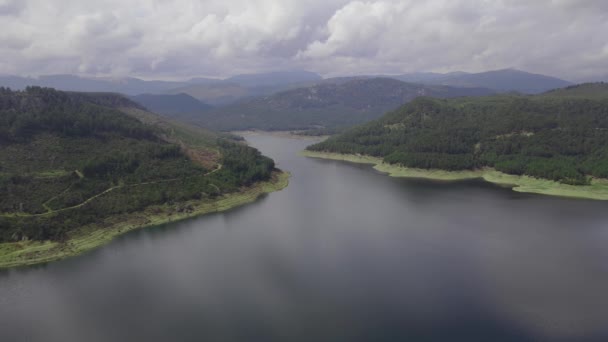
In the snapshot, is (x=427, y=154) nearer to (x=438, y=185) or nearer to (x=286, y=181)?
(x=438, y=185)

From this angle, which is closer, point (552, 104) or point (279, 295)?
point (279, 295)

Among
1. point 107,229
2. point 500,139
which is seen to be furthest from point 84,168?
point 500,139

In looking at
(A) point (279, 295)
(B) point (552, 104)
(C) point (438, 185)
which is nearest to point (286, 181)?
(C) point (438, 185)

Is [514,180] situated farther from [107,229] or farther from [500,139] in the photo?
[107,229]

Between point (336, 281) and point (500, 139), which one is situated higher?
point (500, 139)

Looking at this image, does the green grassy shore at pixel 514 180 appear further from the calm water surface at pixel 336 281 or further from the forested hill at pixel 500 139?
the calm water surface at pixel 336 281

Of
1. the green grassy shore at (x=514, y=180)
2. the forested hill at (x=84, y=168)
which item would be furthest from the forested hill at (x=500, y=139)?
the forested hill at (x=84, y=168)
